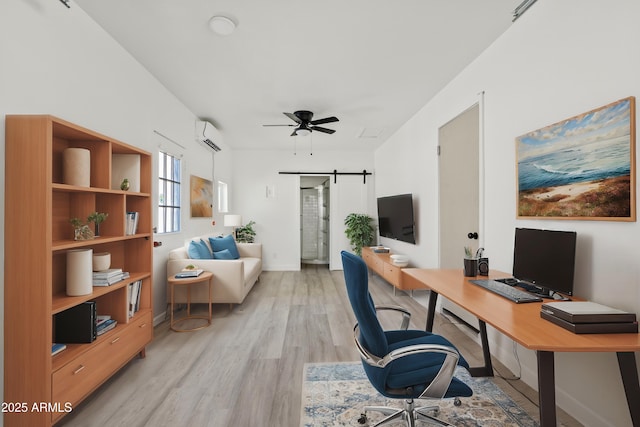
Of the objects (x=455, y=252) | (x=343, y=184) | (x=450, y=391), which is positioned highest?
(x=343, y=184)

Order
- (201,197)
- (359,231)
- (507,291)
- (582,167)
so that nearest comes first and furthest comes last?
1. (582,167)
2. (507,291)
3. (201,197)
4. (359,231)

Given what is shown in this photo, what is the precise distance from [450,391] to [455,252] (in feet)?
7.23

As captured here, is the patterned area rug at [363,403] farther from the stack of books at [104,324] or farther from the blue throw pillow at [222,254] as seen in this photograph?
the blue throw pillow at [222,254]

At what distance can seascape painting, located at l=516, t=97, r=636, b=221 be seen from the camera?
1587 mm

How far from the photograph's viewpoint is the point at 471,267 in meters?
2.43

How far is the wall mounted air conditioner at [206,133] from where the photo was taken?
15.2ft

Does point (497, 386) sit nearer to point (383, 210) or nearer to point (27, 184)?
point (27, 184)

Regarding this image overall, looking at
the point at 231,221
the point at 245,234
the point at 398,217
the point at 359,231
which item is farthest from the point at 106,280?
the point at 359,231

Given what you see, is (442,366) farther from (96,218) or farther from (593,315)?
(96,218)

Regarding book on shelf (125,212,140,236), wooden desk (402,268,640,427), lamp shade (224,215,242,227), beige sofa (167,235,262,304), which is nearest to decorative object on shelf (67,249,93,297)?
book on shelf (125,212,140,236)

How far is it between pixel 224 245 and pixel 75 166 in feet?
10.3

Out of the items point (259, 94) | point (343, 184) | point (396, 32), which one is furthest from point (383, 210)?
point (396, 32)

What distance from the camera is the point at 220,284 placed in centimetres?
378

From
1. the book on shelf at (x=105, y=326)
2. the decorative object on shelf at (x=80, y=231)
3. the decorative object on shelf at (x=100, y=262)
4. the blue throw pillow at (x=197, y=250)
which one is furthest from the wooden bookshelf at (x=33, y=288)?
→ the blue throw pillow at (x=197, y=250)
